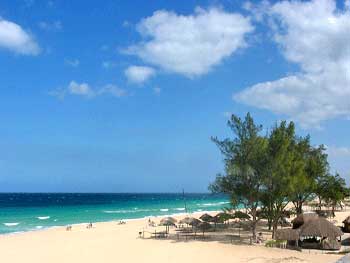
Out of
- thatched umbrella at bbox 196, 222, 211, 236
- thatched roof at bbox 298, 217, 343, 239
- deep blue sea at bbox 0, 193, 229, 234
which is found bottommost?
deep blue sea at bbox 0, 193, 229, 234

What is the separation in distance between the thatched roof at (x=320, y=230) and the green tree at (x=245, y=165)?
4.87 meters

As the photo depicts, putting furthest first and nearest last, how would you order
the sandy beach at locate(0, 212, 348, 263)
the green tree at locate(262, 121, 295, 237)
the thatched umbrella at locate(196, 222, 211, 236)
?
1. the thatched umbrella at locate(196, 222, 211, 236)
2. the green tree at locate(262, 121, 295, 237)
3. the sandy beach at locate(0, 212, 348, 263)

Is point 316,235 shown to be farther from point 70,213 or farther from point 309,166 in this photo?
point 70,213

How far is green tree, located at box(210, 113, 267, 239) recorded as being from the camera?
36156 millimetres

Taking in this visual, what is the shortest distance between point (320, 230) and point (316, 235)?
45cm

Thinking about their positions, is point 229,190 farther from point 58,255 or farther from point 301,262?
point 58,255

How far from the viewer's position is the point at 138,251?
106ft

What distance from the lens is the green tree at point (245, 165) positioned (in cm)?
3616

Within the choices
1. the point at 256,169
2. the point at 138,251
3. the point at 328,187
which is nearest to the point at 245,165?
the point at 256,169

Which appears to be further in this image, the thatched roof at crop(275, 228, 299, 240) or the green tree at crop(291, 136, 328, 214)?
the green tree at crop(291, 136, 328, 214)

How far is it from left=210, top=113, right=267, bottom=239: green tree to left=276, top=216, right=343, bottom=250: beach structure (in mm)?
4007

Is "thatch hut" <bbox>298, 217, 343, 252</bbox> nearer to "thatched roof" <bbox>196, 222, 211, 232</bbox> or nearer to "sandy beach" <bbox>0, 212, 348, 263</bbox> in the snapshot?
"sandy beach" <bbox>0, 212, 348, 263</bbox>

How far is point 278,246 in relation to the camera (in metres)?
32.5

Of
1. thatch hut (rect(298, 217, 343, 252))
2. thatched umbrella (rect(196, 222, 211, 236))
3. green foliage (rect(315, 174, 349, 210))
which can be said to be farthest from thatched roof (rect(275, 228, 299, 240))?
green foliage (rect(315, 174, 349, 210))
